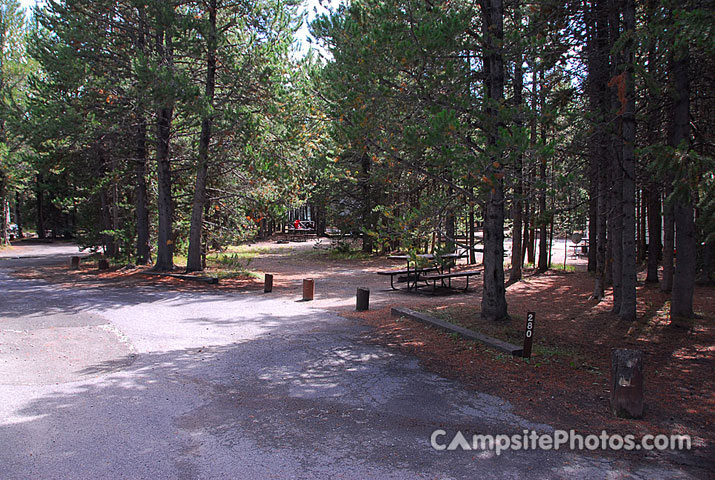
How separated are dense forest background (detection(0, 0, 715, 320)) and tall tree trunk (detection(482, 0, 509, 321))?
36mm

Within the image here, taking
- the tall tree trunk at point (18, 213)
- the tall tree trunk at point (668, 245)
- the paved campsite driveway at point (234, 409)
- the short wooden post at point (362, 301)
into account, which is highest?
the tall tree trunk at point (18, 213)

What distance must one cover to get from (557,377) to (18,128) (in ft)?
52.1

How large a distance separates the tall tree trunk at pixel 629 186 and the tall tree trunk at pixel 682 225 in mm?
670

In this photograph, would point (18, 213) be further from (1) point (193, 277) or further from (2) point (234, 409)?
(2) point (234, 409)

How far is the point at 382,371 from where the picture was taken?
6.39 meters

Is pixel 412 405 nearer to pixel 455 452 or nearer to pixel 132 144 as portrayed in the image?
pixel 455 452

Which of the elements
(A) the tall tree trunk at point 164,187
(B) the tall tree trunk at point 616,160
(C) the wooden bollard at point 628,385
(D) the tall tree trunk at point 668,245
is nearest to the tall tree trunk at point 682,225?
(B) the tall tree trunk at point 616,160

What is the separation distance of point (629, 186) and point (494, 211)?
254cm

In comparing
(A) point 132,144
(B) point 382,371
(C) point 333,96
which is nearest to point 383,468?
(B) point 382,371

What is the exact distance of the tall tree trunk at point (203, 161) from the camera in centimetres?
1420

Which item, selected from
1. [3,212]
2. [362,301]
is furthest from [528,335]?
[3,212]

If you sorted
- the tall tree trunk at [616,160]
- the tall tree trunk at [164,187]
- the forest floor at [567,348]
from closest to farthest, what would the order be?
1. the forest floor at [567,348]
2. the tall tree trunk at [616,160]
3. the tall tree trunk at [164,187]

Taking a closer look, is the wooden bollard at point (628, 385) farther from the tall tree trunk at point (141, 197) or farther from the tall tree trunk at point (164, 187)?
the tall tree trunk at point (141, 197)

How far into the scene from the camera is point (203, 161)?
15016 mm
